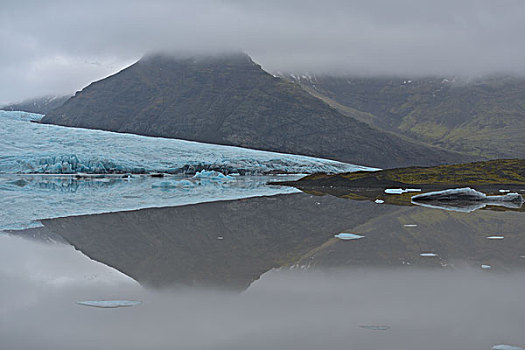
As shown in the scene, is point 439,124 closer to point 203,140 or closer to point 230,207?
point 203,140

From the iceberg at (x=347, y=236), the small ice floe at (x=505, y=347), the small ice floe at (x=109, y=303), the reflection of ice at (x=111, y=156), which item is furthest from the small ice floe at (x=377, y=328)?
the reflection of ice at (x=111, y=156)

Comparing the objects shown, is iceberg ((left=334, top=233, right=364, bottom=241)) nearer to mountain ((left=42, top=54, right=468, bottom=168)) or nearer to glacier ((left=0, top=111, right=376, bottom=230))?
glacier ((left=0, top=111, right=376, bottom=230))

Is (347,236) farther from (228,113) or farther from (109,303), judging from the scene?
(228,113)

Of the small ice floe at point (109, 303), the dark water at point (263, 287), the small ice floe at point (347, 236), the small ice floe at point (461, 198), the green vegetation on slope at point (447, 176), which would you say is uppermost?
the small ice floe at point (109, 303)

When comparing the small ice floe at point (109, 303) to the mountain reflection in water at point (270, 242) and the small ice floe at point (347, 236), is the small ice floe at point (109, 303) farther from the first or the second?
the small ice floe at point (347, 236)

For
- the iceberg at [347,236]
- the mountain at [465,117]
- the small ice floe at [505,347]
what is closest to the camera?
the small ice floe at [505,347]

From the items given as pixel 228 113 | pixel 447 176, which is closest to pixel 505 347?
pixel 447 176
